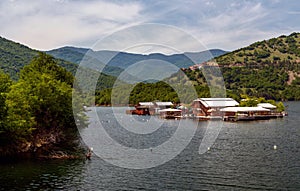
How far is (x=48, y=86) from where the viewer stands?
203ft

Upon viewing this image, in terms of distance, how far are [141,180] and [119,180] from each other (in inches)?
93.3

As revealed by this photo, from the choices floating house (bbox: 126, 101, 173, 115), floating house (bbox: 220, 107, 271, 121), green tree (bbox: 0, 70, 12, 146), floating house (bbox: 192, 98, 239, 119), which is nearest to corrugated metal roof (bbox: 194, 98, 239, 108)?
→ floating house (bbox: 192, 98, 239, 119)

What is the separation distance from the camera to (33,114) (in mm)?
57781

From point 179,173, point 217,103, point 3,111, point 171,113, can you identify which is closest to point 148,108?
point 171,113

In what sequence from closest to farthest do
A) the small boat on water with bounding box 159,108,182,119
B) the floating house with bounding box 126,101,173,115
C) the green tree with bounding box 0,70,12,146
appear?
the green tree with bounding box 0,70,12,146 → the small boat on water with bounding box 159,108,182,119 → the floating house with bounding box 126,101,173,115

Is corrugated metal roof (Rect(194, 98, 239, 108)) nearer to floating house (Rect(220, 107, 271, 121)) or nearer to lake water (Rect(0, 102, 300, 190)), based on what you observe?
floating house (Rect(220, 107, 271, 121))

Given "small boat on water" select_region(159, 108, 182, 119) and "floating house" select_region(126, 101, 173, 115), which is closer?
"small boat on water" select_region(159, 108, 182, 119)

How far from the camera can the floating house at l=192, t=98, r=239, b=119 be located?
127375 millimetres

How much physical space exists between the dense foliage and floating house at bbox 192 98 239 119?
66471mm

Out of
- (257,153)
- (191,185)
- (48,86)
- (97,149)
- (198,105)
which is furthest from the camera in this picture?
(198,105)

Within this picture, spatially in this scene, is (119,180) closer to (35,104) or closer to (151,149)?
(151,149)

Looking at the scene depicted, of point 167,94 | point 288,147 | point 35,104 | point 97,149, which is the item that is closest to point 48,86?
point 35,104

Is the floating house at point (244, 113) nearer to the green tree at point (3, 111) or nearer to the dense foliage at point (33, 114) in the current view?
the dense foliage at point (33, 114)

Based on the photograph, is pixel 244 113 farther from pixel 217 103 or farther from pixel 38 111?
pixel 38 111
